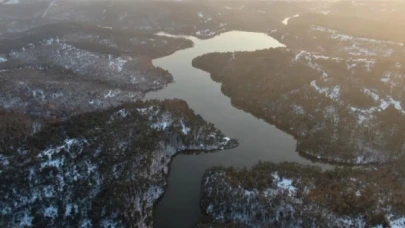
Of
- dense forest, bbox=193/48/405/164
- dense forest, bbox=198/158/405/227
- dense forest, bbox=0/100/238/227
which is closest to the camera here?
dense forest, bbox=198/158/405/227

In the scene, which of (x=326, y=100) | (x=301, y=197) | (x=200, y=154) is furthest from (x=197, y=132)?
(x=326, y=100)

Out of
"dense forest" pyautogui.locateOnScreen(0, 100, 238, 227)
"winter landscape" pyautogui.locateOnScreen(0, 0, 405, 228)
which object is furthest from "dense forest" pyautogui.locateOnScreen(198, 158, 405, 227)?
"dense forest" pyautogui.locateOnScreen(0, 100, 238, 227)

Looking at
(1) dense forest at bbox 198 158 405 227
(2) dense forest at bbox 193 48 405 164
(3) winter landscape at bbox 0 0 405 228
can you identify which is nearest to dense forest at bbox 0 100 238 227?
(3) winter landscape at bbox 0 0 405 228

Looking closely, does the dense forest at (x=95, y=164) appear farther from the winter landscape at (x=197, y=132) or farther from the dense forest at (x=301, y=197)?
the dense forest at (x=301, y=197)

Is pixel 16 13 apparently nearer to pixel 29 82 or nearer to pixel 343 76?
pixel 29 82

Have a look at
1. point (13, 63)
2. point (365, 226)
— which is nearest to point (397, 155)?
point (365, 226)

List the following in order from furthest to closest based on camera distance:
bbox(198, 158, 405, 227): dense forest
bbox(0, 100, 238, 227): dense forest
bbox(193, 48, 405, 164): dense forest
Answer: bbox(193, 48, 405, 164): dense forest → bbox(0, 100, 238, 227): dense forest → bbox(198, 158, 405, 227): dense forest

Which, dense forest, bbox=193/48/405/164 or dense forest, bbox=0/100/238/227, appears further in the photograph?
dense forest, bbox=193/48/405/164

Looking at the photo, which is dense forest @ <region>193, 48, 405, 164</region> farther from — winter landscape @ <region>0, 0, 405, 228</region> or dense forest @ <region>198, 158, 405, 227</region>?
dense forest @ <region>198, 158, 405, 227</region>

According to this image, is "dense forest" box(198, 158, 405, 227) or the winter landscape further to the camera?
the winter landscape

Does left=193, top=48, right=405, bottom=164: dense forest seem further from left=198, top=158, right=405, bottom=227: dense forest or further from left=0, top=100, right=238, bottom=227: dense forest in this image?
left=0, top=100, right=238, bottom=227: dense forest

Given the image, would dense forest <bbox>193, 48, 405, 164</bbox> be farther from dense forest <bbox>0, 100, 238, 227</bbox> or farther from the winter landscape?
dense forest <bbox>0, 100, 238, 227</bbox>
